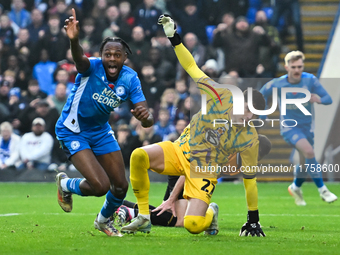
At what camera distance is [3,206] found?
9.78m

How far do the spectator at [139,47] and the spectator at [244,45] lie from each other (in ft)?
6.96

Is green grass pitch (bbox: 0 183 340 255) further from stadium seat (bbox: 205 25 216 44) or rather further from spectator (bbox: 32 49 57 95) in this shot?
stadium seat (bbox: 205 25 216 44)

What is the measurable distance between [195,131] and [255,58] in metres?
8.76

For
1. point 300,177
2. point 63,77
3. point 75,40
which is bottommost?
point 300,177

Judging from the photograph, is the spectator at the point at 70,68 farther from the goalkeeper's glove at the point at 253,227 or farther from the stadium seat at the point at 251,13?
the goalkeeper's glove at the point at 253,227

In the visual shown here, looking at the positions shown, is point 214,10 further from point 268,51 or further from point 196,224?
point 196,224

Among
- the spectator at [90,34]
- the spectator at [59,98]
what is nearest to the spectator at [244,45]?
the spectator at [90,34]

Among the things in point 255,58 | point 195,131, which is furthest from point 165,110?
point 195,131

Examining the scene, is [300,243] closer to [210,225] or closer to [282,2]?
[210,225]

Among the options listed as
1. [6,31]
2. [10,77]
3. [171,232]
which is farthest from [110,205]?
[6,31]

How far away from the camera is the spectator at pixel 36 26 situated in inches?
639

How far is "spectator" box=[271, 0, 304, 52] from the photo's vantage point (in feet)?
51.9

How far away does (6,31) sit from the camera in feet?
53.8

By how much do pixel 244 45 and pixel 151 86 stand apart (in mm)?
2569
